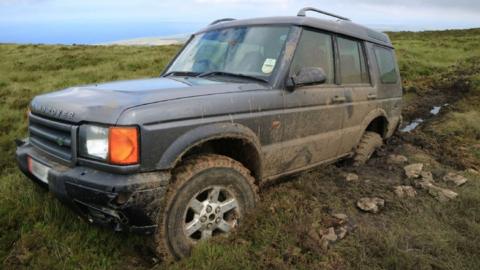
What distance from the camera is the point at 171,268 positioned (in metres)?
2.82

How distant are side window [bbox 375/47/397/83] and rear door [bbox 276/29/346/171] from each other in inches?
47.6

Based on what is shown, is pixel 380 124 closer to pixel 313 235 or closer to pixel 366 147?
pixel 366 147

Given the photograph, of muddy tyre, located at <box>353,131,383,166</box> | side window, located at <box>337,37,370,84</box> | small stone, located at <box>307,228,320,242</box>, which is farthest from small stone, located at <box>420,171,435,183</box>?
small stone, located at <box>307,228,320,242</box>

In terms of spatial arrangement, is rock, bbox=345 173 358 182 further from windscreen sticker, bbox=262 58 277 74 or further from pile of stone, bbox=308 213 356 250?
windscreen sticker, bbox=262 58 277 74

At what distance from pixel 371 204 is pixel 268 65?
5.57ft

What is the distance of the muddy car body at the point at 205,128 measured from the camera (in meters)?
2.68

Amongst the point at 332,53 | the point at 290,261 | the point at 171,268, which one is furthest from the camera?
the point at 332,53

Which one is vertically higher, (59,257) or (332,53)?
(332,53)

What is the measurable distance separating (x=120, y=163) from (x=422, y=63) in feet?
61.3

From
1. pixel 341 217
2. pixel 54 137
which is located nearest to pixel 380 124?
pixel 341 217

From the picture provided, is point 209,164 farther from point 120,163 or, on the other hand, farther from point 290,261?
point 290,261

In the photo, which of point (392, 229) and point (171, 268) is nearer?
point (171, 268)

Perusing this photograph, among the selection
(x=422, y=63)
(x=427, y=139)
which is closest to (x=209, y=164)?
(x=427, y=139)

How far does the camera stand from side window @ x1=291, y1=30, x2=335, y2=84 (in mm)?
3897
